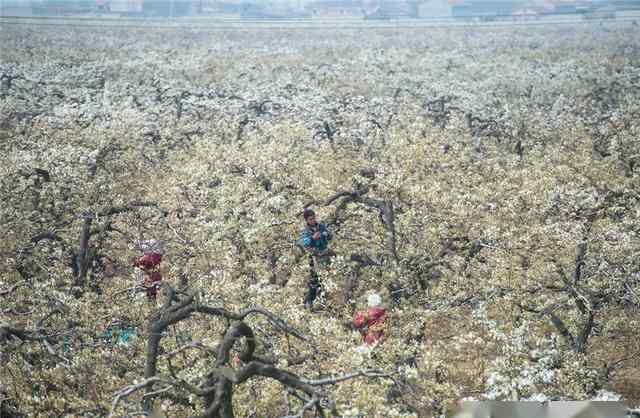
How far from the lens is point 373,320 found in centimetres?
1429

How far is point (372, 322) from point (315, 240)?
3.28 meters

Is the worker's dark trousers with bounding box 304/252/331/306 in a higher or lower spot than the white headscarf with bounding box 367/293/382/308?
lower

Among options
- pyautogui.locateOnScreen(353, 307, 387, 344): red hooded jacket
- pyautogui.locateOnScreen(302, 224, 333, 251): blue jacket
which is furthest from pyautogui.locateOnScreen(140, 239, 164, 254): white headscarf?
pyautogui.locateOnScreen(353, 307, 387, 344): red hooded jacket

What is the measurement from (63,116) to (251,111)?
1127 cm

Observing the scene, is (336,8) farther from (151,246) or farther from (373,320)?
(373,320)

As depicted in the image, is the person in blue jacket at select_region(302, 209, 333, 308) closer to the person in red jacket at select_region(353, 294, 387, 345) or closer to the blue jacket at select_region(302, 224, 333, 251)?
the blue jacket at select_region(302, 224, 333, 251)

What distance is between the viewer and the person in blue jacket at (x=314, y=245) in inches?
659

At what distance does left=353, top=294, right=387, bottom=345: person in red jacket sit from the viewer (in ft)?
46.2

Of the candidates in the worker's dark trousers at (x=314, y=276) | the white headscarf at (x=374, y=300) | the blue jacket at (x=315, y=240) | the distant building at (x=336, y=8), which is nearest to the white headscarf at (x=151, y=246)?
the blue jacket at (x=315, y=240)

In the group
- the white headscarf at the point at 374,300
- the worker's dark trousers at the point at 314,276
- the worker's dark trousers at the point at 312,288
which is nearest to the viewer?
the white headscarf at the point at 374,300

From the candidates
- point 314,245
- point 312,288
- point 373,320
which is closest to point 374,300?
point 373,320

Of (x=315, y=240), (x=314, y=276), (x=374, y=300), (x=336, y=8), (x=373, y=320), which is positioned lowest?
(x=314, y=276)

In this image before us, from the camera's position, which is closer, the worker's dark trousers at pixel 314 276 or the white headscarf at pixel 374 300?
the white headscarf at pixel 374 300

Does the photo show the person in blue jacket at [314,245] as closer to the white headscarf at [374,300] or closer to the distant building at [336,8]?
the white headscarf at [374,300]
